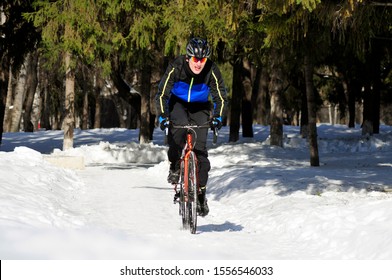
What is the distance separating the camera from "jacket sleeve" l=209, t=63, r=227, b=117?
909cm

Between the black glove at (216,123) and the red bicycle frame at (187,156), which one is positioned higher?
the black glove at (216,123)

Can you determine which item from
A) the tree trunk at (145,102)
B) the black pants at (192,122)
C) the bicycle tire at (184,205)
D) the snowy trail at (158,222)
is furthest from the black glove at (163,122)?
the tree trunk at (145,102)

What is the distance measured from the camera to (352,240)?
8.52 m

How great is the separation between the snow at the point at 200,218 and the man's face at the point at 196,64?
1946mm

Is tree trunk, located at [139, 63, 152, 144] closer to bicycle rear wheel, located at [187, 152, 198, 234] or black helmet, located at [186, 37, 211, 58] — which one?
bicycle rear wheel, located at [187, 152, 198, 234]

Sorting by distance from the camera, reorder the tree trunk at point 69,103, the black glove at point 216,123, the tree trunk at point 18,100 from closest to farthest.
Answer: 1. the black glove at point 216,123
2. the tree trunk at point 69,103
3. the tree trunk at point 18,100

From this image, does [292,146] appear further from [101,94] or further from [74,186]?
[101,94]

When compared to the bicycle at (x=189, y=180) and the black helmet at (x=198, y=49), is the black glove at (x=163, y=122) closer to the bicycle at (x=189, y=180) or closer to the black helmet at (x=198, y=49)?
the bicycle at (x=189, y=180)

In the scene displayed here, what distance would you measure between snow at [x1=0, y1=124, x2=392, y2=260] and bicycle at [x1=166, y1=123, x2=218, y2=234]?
0.22 metres

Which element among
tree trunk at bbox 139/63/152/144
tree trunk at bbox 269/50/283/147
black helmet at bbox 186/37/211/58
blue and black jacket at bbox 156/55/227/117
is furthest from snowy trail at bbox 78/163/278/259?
tree trunk at bbox 139/63/152/144

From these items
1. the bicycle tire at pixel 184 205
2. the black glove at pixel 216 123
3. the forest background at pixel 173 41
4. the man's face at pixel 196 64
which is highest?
the forest background at pixel 173 41

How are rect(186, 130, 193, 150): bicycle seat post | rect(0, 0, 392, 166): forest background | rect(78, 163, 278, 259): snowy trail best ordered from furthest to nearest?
rect(0, 0, 392, 166): forest background → rect(186, 130, 193, 150): bicycle seat post → rect(78, 163, 278, 259): snowy trail

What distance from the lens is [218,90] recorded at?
29.9ft

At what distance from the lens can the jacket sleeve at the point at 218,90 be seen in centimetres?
909
